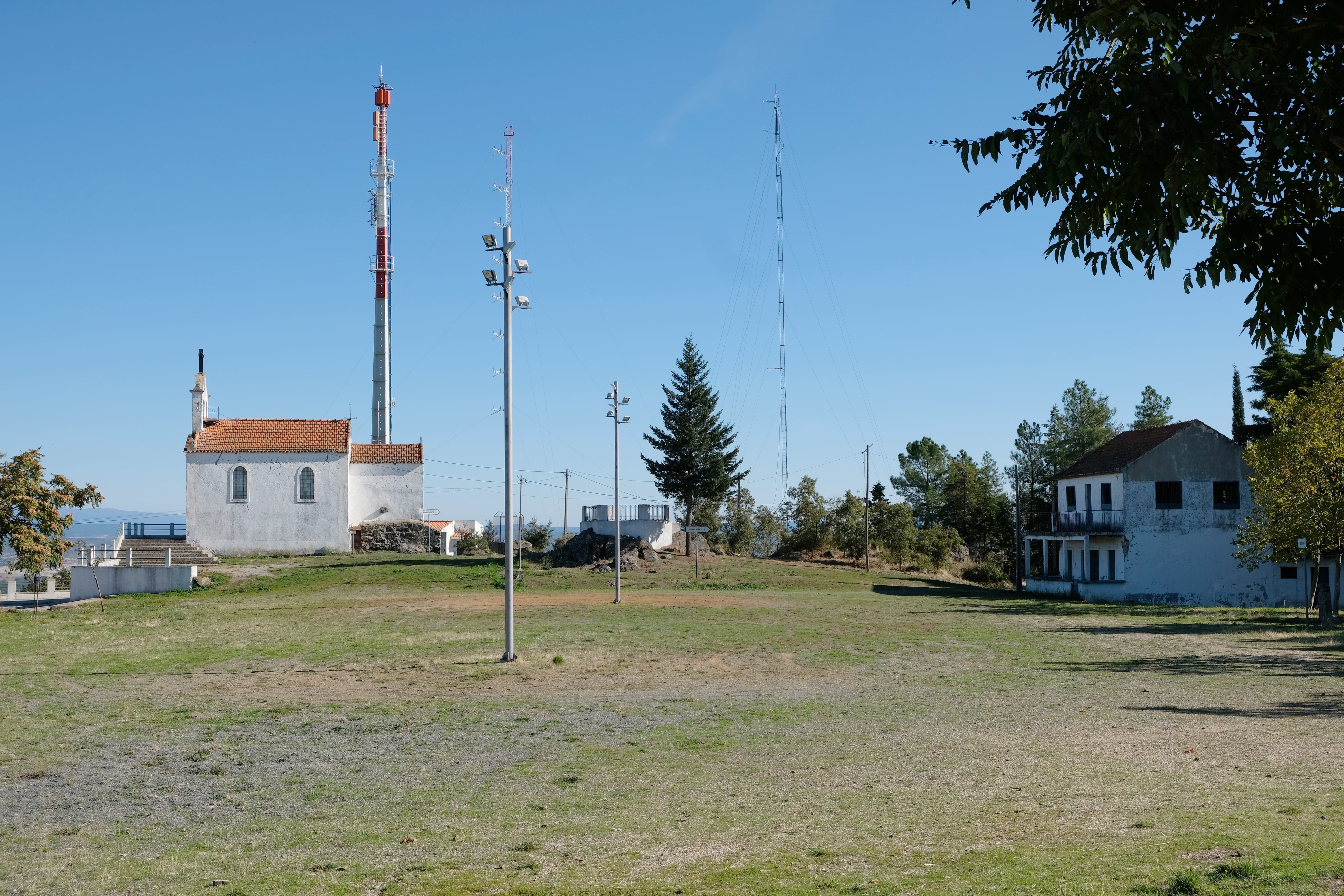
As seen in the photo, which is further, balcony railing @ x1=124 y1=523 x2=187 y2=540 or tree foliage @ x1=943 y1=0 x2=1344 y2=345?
balcony railing @ x1=124 y1=523 x2=187 y2=540

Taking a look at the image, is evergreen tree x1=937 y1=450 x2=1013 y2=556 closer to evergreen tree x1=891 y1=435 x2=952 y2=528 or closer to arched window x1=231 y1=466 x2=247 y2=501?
evergreen tree x1=891 y1=435 x2=952 y2=528

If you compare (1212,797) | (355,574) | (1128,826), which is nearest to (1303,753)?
(1212,797)

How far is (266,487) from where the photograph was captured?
62.8 metres

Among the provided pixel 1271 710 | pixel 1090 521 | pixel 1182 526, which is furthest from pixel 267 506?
pixel 1271 710

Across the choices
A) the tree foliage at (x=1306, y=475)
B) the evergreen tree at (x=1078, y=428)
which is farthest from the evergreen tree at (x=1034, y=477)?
the tree foliage at (x=1306, y=475)

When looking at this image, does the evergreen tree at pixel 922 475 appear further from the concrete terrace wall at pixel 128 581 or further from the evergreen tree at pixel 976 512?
the concrete terrace wall at pixel 128 581

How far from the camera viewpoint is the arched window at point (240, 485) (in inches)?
2462

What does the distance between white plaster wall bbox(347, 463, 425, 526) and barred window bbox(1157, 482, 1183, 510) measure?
136 ft

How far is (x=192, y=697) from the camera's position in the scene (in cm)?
1727

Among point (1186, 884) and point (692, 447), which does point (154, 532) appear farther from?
point (1186, 884)

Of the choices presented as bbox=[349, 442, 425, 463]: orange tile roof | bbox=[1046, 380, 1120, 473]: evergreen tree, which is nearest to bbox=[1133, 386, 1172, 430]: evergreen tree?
bbox=[1046, 380, 1120, 473]: evergreen tree

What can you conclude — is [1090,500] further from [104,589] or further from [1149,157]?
[1149,157]

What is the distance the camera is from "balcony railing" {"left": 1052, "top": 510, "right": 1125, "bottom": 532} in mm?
52938

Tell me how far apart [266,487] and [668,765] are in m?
56.3
